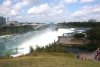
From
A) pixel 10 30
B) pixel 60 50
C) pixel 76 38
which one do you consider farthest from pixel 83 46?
pixel 10 30

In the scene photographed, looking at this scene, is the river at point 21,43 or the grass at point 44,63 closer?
the grass at point 44,63

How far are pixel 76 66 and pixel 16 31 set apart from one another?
7175 inches

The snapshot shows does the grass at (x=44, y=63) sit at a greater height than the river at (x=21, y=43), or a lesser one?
greater

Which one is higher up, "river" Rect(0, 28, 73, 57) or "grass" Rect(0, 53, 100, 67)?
"grass" Rect(0, 53, 100, 67)

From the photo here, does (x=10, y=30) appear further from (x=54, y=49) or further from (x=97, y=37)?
(x=54, y=49)

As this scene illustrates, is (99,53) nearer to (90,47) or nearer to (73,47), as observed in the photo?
(90,47)

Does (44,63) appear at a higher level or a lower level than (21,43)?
higher

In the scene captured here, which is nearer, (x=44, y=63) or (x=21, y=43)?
(x=44, y=63)

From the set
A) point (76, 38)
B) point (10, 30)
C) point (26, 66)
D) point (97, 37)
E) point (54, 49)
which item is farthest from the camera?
point (10, 30)

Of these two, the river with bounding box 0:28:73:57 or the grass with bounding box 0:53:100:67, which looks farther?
the river with bounding box 0:28:73:57

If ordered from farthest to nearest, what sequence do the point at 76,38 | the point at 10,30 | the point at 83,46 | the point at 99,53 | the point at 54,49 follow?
the point at 10,30
the point at 76,38
the point at 83,46
the point at 54,49
the point at 99,53

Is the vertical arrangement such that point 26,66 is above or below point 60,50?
above

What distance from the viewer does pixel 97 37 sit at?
7156 centimetres

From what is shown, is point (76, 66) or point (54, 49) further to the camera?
point (54, 49)
